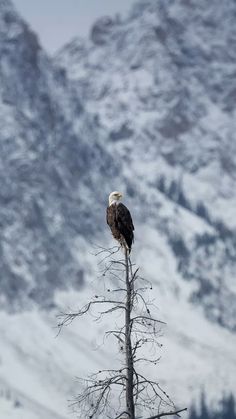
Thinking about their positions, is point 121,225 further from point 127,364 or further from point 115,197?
point 127,364

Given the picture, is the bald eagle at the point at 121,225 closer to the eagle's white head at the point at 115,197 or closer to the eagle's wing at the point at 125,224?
the eagle's wing at the point at 125,224

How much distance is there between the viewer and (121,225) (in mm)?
22312

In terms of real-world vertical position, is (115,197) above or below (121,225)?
above

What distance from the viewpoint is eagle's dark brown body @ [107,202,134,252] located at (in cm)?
2220

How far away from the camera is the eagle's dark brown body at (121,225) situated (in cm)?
2220

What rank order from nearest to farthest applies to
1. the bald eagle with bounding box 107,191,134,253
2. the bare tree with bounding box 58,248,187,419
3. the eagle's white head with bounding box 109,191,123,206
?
the bare tree with bounding box 58,248,187,419 < the bald eagle with bounding box 107,191,134,253 < the eagle's white head with bounding box 109,191,123,206

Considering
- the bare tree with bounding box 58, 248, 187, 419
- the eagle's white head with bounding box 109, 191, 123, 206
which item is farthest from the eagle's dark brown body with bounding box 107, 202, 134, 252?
the bare tree with bounding box 58, 248, 187, 419

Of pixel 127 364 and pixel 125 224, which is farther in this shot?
pixel 125 224

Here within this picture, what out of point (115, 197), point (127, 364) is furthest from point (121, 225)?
point (127, 364)

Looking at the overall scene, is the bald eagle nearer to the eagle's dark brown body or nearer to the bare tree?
the eagle's dark brown body

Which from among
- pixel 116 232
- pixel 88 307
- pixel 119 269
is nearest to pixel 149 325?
pixel 88 307

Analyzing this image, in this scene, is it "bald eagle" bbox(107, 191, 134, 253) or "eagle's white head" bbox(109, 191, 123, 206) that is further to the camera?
"eagle's white head" bbox(109, 191, 123, 206)

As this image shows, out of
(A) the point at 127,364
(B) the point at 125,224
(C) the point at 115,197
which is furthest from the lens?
(C) the point at 115,197

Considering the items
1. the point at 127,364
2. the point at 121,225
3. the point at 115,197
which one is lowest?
the point at 127,364
